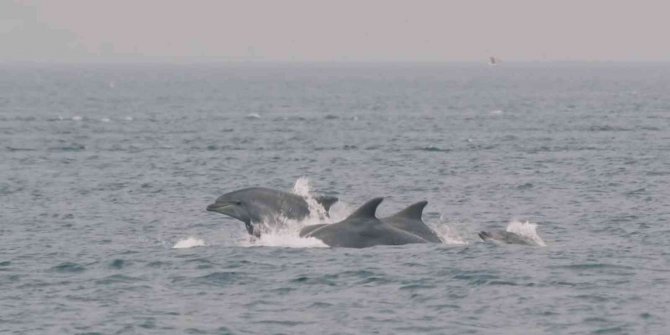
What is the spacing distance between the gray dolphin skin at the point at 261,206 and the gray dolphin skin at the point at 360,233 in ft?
2.02

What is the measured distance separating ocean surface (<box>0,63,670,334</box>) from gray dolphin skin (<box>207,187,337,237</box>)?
1.87ft

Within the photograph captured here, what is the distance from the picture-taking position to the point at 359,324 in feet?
105

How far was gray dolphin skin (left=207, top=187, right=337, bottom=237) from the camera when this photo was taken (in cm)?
4091

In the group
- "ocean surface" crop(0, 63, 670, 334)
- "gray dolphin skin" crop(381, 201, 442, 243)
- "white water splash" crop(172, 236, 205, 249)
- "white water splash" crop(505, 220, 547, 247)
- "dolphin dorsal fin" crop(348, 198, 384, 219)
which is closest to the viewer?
"ocean surface" crop(0, 63, 670, 334)

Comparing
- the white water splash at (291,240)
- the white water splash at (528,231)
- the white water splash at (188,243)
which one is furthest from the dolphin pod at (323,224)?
the white water splash at (528,231)

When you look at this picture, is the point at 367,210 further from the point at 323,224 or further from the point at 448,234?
the point at 448,234

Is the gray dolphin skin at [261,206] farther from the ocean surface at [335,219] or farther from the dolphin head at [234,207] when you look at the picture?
the ocean surface at [335,219]

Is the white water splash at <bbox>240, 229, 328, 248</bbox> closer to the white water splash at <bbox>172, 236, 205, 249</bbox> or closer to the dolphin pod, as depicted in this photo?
the dolphin pod

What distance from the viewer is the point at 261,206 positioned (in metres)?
41.0

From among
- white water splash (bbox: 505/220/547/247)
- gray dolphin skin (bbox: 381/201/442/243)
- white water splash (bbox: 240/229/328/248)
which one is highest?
gray dolphin skin (bbox: 381/201/442/243)

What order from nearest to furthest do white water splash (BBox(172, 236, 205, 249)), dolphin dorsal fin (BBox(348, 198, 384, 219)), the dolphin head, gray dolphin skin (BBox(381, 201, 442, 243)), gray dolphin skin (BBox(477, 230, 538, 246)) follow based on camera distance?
1. dolphin dorsal fin (BBox(348, 198, 384, 219))
2. the dolphin head
3. gray dolphin skin (BBox(381, 201, 442, 243))
4. gray dolphin skin (BBox(477, 230, 538, 246))
5. white water splash (BBox(172, 236, 205, 249))

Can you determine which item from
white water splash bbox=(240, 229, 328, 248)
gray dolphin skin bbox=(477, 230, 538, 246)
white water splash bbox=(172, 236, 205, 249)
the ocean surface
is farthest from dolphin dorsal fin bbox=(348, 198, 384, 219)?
white water splash bbox=(172, 236, 205, 249)

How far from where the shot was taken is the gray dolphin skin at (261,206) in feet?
134

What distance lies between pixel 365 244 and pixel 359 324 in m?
9.11
